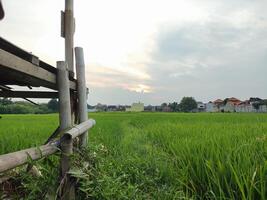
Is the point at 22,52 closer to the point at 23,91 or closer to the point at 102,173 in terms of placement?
the point at 102,173

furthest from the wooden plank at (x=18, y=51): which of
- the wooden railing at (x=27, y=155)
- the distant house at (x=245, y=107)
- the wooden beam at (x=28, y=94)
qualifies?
the distant house at (x=245, y=107)

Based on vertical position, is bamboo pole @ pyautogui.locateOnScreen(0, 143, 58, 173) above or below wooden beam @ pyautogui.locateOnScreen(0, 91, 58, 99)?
below

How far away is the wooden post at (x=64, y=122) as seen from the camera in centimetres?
264

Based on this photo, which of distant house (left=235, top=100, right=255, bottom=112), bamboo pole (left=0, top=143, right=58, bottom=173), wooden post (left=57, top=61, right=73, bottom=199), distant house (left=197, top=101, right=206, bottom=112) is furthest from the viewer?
distant house (left=197, top=101, right=206, bottom=112)

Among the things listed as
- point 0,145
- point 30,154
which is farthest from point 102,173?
point 0,145

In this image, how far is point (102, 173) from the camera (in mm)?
3084

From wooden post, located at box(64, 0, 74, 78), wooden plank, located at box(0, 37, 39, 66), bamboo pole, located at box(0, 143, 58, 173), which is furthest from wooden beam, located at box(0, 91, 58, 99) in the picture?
wooden plank, located at box(0, 37, 39, 66)

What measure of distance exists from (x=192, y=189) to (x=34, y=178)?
122cm

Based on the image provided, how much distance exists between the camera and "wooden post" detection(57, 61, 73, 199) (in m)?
2.64

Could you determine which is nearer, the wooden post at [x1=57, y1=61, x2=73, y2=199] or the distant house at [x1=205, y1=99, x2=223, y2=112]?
the wooden post at [x1=57, y1=61, x2=73, y2=199]

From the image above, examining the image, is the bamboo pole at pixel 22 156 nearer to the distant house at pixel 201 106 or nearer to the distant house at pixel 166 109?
the distant house at pixel 166 109

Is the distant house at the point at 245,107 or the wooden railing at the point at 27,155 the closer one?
the wooden railing at the point at 27,155

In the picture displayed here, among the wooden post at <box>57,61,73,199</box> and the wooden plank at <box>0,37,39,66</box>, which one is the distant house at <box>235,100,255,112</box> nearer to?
the wooden post at <box>57,61,73,199</box>

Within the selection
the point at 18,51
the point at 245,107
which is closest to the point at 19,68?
the point at 18,51
